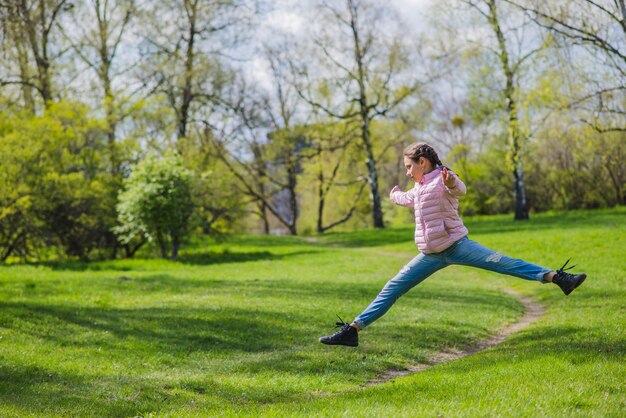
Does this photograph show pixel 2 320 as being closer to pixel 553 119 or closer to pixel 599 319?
pixel 599 319

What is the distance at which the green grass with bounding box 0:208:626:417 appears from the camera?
6.35 meters

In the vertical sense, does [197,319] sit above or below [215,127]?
below

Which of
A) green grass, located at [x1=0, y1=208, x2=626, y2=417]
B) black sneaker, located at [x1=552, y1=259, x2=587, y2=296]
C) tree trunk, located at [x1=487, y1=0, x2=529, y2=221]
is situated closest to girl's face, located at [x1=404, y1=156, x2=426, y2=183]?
black sneaker, located at [x1=552, y1=259, x2=587, y2=296]

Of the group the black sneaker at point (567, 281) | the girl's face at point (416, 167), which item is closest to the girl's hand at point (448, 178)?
the girl's face at point (416, 167)

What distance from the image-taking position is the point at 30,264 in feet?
86.2

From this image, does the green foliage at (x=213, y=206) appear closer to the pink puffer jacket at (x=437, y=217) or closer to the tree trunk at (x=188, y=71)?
the tree trunk at (x=188, y=71)

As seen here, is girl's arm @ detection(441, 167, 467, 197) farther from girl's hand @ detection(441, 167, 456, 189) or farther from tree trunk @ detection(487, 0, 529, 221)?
tree trunk @ detection(487, 0, 529, 221)

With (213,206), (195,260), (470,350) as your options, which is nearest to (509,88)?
(213,206)

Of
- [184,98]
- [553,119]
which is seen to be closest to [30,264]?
[184,98]

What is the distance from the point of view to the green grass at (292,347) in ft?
20.8

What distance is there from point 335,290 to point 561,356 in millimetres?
9944

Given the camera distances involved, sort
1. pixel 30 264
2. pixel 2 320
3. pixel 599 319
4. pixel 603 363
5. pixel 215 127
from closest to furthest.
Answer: pixel 603 363
pixel 599 319
pixel 2 320
pixel 30 264
pixel 215 127

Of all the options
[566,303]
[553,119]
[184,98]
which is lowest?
[566,303]

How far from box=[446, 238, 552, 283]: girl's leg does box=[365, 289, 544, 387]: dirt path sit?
6.84ft
